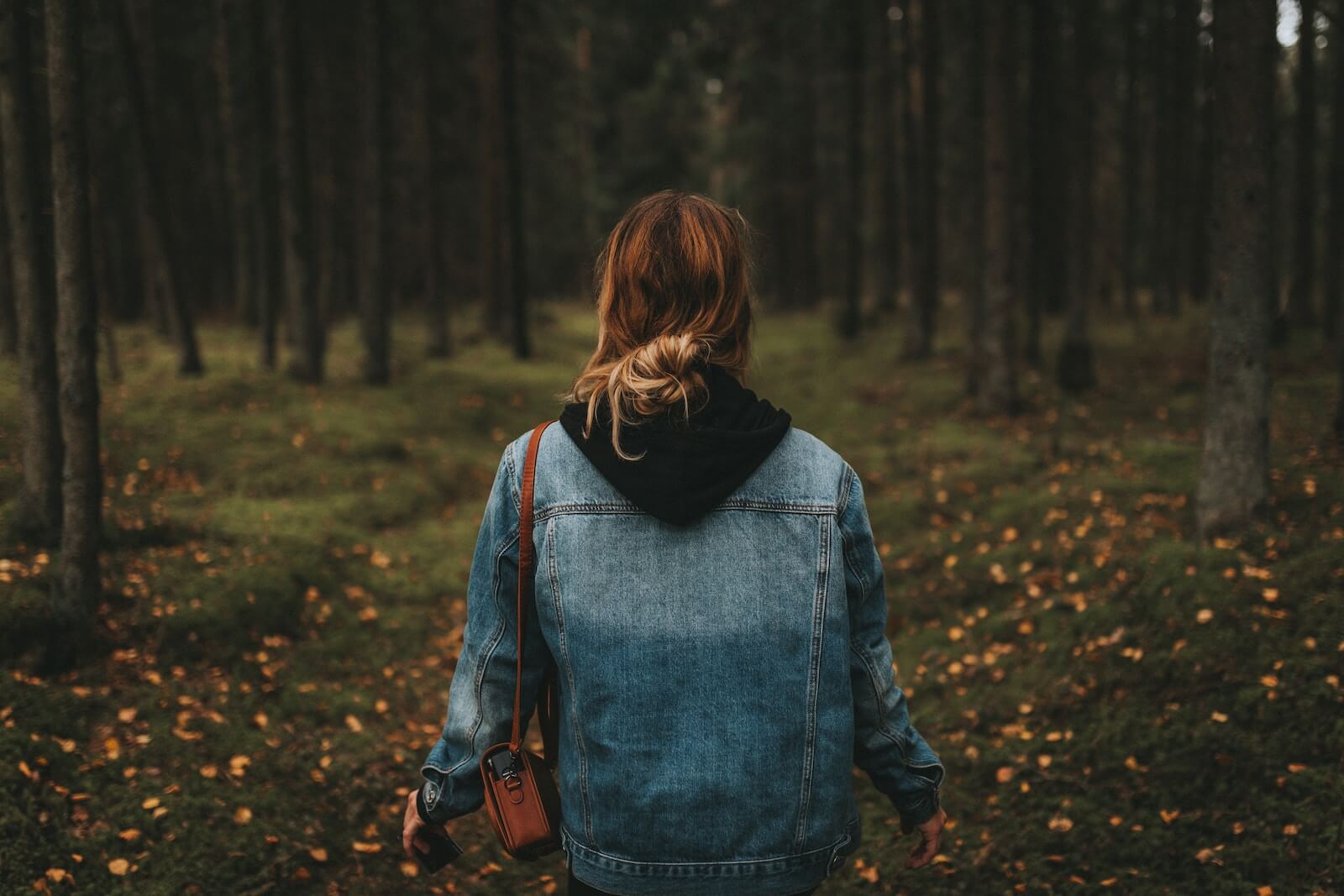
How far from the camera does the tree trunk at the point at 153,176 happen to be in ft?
38.7

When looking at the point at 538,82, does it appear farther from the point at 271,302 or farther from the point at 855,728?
the point at 855,728

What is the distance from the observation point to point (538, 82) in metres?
27.7

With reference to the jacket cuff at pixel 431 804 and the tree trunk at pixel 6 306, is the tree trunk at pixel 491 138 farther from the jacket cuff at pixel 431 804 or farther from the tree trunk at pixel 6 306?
the jacket cuff at pixel 431 804

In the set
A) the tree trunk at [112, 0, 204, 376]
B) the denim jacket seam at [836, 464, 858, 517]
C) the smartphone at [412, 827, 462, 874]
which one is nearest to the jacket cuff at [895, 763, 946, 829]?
the denim jacket seam at [836, 464, 858, 517]

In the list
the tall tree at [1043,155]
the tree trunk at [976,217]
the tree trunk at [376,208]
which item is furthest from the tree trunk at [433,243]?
the tall tree at [1043,155]

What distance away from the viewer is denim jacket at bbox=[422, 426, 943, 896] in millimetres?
1969

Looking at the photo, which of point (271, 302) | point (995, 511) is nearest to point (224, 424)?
point (271, 302)

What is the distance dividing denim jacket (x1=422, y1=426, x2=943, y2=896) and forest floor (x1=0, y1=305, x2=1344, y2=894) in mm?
141

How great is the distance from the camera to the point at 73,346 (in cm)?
626

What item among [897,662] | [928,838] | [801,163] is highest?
[801,163]

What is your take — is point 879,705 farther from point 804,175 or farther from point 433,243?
point 804,175

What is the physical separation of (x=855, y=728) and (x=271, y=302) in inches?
604

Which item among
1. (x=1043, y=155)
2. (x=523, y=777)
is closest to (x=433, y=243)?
(x=1043, y=155)

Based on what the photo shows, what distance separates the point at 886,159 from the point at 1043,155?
16.6 ft
